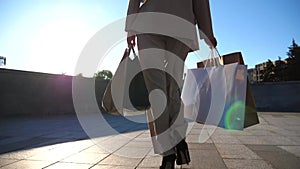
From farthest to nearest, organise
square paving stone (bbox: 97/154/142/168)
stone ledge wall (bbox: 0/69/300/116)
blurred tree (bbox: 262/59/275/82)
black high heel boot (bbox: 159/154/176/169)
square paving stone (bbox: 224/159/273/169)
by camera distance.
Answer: blurred tree (bbox: 262/59/275/82) → stone ledge wall (bbox: 0/69/300/116) → square paving stone (bbox: 97/154/142/168) → square paving stone (bbox: 224/159/273/169) → black high heel boot (bbox: 159/154/176/169)

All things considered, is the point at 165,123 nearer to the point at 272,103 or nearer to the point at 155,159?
the point at 155,159

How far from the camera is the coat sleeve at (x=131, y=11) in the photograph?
5.86ft

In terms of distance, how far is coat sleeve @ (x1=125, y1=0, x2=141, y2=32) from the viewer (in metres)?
1.79

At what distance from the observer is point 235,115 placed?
6.31 ft

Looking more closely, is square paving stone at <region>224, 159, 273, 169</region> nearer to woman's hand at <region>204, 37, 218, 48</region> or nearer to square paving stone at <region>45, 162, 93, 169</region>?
woman's hand at <region>204, 37, 218, 48</region>

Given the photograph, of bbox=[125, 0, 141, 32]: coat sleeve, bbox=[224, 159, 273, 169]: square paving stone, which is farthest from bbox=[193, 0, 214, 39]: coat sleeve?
bbox=[224, 159, 273, 169]: square paving stone

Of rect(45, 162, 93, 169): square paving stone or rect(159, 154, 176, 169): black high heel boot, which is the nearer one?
rect(159, 154, 176, 169): black high heel boot

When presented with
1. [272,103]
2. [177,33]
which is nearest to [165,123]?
[177,33]

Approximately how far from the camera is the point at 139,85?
2035 millimetres

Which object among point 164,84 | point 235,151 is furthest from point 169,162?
point 235,151

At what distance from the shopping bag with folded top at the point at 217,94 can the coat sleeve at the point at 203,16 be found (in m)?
0.37

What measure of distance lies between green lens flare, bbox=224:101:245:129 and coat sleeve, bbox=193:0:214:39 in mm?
660

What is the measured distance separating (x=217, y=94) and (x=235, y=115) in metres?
0.26

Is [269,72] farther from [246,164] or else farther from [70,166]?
[70,166]
